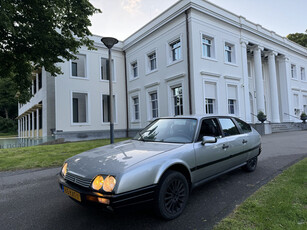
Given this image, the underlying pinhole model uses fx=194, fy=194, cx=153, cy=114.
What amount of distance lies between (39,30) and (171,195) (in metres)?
8.40

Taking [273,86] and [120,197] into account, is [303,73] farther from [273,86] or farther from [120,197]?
[120,197]

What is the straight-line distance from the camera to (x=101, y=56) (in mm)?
18344

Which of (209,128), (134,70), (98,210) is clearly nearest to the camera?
(98,210)

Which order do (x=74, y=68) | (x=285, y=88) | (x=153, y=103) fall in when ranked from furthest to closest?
(x=285, y=88) < (x=74, y=68) < (x=153, y=103)

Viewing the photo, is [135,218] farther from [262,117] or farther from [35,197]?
[262,117]

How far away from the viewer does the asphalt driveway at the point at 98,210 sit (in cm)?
264

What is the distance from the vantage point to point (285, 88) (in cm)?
2131

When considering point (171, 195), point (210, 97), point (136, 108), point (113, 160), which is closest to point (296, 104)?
point (210, 97)

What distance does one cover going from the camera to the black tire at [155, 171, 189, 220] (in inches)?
101

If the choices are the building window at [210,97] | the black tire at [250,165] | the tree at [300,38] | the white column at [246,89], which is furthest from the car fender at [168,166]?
the tree at [300,38]

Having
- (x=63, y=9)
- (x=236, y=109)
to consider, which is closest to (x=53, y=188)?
(x=63, y=9)

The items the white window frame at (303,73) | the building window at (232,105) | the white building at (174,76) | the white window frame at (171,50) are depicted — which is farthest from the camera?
the white window frame at (303,73)

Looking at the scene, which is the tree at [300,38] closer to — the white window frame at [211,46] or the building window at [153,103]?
the white window frame at [211,46]

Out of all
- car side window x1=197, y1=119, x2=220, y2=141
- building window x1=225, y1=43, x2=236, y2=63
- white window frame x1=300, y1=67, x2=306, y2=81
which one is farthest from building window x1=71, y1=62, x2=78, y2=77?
white window frame x1=300, y1=67, x2=306, y2=81
